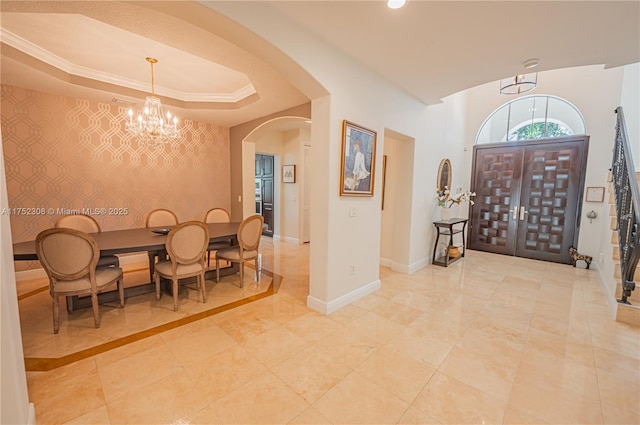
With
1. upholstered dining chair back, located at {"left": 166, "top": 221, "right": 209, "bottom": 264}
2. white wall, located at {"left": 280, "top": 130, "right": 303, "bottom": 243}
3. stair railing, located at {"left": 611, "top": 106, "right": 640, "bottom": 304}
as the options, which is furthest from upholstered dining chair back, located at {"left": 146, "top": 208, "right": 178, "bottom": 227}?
stair railing, located at {"left": 611, "top": 106, "right": 640, "bottom": 304}

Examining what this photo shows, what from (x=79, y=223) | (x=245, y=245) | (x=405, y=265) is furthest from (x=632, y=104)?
(x=79, y=223)

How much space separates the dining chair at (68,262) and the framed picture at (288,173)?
433cm

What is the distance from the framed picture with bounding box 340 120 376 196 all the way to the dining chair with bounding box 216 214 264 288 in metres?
1.34

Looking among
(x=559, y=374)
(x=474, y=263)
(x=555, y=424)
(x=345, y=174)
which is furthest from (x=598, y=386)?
(x=474, y=263)

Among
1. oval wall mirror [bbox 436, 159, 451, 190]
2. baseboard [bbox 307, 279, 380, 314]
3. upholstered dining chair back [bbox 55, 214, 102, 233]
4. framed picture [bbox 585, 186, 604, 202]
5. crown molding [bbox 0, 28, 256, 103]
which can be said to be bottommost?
baseboard [bbox 307, 279, 380, 314]

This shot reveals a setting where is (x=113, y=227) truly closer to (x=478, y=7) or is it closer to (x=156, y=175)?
(x=156, y=175)

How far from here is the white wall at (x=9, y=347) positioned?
1.10 metres

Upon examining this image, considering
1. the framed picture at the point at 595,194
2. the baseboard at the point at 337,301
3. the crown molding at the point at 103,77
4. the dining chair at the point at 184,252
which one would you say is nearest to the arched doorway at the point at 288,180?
the crown molding at the point at 103,77

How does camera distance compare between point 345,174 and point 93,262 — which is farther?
point 345,174

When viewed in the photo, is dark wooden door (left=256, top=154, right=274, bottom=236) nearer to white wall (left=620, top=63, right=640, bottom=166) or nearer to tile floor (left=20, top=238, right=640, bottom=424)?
tile floor (left=20, top=238, right=640, bottom=424)

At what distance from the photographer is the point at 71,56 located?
2.98 metres

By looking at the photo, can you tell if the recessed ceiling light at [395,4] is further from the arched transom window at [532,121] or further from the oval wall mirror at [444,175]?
the arched transom window at [532,121]

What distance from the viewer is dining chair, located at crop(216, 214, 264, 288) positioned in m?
3.38

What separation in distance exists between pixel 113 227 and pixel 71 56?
2.49 meters
